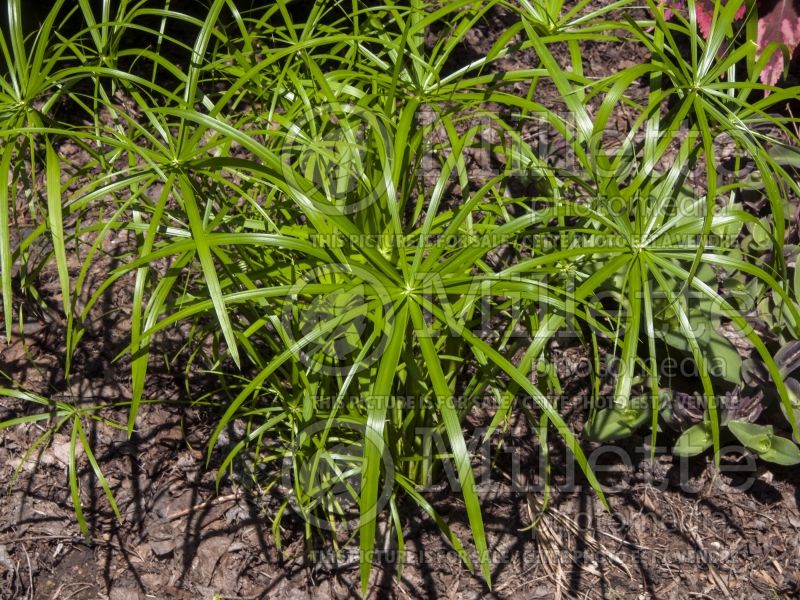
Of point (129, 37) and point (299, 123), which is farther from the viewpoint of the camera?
point (129, 37)

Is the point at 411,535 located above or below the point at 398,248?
below

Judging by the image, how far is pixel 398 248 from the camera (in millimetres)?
1192

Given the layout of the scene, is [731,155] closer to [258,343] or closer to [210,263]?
[258,343]

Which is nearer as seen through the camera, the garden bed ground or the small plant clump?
the small plant clump

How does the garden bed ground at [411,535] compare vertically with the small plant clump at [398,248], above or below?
below

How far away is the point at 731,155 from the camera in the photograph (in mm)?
2357

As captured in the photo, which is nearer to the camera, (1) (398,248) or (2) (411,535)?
(1) (398,248)

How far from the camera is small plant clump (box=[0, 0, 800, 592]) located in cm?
A: 116

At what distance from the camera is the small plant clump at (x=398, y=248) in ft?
3.80

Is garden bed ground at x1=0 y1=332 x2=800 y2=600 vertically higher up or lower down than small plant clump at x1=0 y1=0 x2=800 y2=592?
lower down

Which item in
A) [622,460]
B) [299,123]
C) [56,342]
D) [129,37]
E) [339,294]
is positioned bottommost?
[56,342]

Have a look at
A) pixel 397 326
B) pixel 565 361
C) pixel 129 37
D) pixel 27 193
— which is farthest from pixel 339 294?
pixel 129 37

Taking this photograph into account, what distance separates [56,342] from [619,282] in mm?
1383

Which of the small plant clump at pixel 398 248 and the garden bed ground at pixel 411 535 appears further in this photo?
the garden bed ground at pixel 411 535
